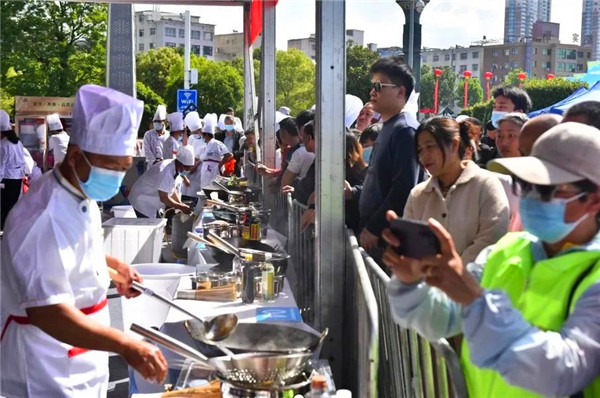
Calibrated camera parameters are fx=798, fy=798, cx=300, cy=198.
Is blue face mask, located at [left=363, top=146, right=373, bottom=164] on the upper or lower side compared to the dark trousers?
upper

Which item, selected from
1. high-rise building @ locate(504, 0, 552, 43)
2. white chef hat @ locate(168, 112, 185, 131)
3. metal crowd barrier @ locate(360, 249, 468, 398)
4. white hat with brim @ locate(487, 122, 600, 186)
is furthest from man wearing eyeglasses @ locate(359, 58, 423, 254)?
high-rise building @ locate(504, 0, 552, 43)

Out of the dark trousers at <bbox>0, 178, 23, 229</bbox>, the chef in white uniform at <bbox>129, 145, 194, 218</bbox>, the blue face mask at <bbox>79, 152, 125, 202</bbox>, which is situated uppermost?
the blue face mask at <bbox>79, 152, 125, 202</bbox>

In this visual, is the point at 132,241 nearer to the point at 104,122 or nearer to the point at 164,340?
the point at 104,122

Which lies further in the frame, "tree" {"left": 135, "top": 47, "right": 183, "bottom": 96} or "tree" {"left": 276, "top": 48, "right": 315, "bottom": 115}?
"tree" {"left": 135, "top": 47, "right": 183, "bottom": 96}

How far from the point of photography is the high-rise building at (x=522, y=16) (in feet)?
436

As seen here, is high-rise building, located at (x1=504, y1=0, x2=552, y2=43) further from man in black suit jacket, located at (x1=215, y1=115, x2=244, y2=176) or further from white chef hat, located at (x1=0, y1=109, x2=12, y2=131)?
white chef hat, located at (x1=0, y1=109, x2=12, y2=131)

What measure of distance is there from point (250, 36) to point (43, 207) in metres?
8.56

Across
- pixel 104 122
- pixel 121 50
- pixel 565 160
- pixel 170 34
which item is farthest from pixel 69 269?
pixel 170 34

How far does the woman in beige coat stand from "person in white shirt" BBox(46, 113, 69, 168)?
1023 cm

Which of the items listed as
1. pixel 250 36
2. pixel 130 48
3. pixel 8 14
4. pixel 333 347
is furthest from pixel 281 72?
pixel 333 347

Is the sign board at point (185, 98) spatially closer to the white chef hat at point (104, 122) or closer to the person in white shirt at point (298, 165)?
the person in white shirt at point (298, 165)

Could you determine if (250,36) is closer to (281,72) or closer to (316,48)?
(316,48)

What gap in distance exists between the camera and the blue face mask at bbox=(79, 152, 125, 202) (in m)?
2.77

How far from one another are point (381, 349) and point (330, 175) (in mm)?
1086
